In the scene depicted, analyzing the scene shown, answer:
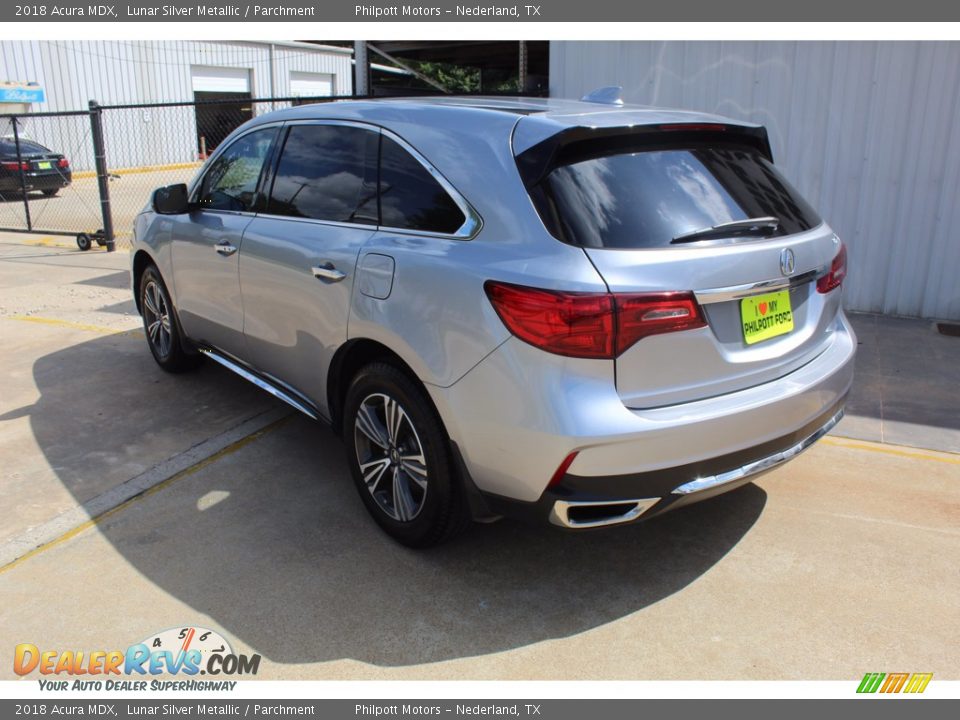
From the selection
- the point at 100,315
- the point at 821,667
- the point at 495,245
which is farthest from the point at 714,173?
the point at 100,315

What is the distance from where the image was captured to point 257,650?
114 inches

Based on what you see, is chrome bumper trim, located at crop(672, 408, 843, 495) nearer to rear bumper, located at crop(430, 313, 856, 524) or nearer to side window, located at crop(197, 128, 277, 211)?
rear bumper, located at crop(430, 313, 856, 524)

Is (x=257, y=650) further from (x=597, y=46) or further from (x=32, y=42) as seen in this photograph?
(x=32, y=42)

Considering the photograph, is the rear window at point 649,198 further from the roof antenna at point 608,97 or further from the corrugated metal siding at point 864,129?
the corrugated metal siding at point 864,129

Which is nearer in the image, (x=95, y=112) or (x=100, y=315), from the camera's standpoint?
(x=100, y=315)

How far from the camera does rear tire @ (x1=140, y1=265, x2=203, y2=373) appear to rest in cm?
547

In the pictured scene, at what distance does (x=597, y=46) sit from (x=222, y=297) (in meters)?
4.91

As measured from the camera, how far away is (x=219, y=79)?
2942cm

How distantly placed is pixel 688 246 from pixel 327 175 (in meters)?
1.87

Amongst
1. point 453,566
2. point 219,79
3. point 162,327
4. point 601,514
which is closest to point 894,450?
point 601,514

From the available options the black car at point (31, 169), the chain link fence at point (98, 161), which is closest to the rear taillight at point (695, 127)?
the chain link fence at point (98, 161)

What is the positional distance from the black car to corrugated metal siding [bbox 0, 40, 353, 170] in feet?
16.0

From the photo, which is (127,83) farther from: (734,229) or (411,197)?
(734,229)

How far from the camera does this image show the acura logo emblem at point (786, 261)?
3.02m
